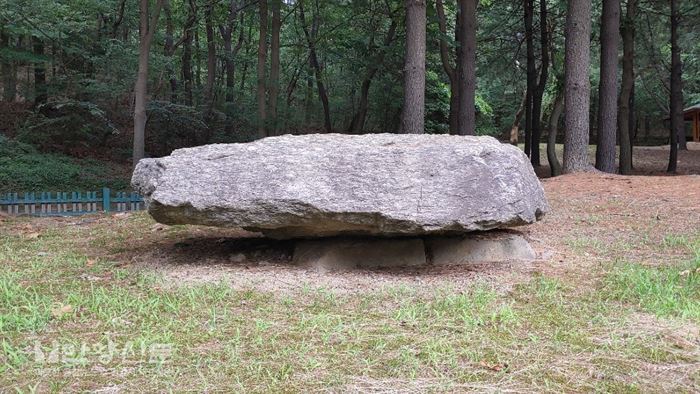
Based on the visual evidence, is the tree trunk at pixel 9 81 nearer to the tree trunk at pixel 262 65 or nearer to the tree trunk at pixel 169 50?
the tree trunk at pixel 169 50

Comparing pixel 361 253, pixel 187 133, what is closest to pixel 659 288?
pixel 361 253

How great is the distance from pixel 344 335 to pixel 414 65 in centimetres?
735

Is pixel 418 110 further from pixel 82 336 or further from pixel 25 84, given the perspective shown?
pixel 25 84

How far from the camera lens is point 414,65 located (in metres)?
10.1

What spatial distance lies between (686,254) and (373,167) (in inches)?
123

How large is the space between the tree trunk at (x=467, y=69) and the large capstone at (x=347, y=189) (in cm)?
721

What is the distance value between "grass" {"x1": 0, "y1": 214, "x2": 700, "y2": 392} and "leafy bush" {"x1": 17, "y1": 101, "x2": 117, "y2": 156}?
11.9 metres

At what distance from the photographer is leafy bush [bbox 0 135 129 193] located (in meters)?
13.4

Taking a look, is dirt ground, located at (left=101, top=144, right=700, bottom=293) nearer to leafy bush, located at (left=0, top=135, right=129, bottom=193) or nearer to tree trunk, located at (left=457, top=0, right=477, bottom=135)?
tree trunk, located at (left=457, top=0, right=477, bottom=135)

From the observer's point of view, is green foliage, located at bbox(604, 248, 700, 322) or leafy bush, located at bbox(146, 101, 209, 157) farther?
leafy bush, located at bbox(146, 101, 209, 157)

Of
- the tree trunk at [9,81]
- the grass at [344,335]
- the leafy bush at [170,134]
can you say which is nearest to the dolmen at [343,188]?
the grass at [344,335]

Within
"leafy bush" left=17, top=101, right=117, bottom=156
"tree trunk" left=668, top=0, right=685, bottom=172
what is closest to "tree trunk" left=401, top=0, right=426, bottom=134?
"leafy bush" left=17, top=101, right=117, bottom=156

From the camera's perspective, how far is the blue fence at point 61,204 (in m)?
10.3

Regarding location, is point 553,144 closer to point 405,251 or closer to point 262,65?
point 262,65
